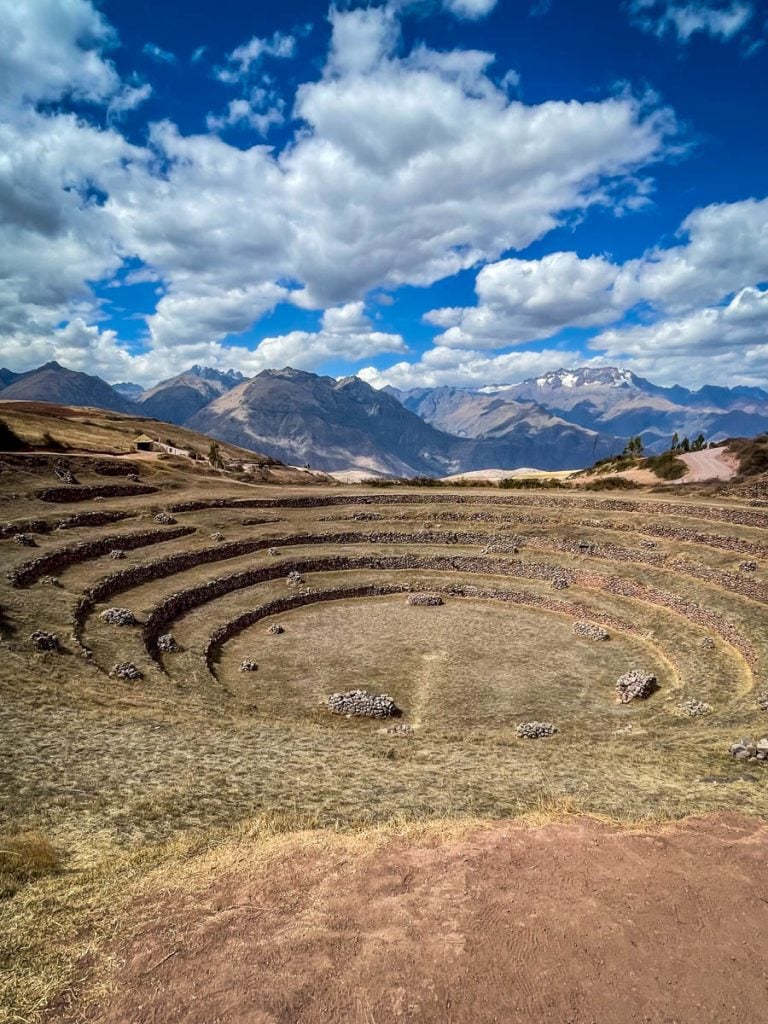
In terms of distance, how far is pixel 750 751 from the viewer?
1928 centimetres

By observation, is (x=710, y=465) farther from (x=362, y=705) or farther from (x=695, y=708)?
(x=362, y=705)

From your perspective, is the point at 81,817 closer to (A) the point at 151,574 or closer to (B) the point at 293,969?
(B) the point at 293,969

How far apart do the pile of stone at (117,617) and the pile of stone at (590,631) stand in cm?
3335

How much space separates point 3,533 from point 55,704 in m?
30.2

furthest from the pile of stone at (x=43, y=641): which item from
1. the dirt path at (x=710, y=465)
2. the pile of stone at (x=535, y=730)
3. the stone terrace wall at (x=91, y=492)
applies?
the dirt path at (x=710, y=465)

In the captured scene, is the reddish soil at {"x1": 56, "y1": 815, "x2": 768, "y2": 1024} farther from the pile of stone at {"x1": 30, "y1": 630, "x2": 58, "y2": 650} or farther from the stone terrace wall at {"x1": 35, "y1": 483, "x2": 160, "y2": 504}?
the stone terrace wall at {"x1": 35, "y1": 483, "x2": 160, "y2": 504}

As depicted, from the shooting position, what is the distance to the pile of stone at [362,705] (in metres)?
28.0

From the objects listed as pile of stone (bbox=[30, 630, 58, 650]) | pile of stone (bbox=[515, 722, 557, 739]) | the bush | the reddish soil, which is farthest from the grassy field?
the reddish soil

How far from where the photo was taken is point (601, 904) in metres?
10.9

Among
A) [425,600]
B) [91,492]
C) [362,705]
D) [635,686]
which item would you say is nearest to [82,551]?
[91,492]

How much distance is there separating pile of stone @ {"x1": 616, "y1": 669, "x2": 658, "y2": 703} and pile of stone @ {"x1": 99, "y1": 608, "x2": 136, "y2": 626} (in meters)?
31.8

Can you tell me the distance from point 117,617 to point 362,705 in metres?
18.2

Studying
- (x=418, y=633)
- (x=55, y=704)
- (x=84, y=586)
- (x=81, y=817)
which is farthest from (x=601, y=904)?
(x=84, y=586)

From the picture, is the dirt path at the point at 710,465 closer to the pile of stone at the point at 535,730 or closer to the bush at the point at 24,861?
the pile of stone at the point at 535,730
